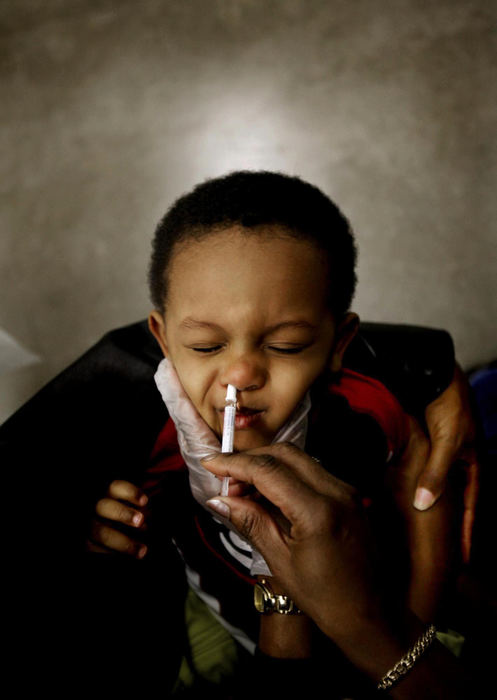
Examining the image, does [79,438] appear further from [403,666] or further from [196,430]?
[403,666]

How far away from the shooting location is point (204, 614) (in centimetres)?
93

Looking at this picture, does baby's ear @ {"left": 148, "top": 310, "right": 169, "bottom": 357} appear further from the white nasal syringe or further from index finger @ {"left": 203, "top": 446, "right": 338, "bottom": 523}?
index finger @ {"left": 203, "top": 446, "right": 338, "bottom": 523}

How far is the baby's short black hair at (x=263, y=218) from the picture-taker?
28.7 inches

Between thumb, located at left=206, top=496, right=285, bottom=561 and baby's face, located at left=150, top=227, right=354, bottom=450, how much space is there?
181 mm

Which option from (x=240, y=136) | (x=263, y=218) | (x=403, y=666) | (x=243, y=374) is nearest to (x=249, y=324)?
(x=243, y=374)

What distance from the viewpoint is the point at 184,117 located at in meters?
1.63

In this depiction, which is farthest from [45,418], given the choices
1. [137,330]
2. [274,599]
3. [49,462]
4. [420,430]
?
[420,430]

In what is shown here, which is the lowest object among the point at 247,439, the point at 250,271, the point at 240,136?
the point at 247,439

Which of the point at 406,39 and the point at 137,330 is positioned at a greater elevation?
the point at 406,39

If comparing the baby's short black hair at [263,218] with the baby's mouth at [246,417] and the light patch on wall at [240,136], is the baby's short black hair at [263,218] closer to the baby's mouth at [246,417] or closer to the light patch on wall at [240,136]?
the baby's mouth at [246,417]

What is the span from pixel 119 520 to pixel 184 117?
1446 millimetres

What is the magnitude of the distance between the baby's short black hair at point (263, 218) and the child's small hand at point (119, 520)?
341 mm

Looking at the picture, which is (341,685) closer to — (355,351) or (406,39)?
(355,351)

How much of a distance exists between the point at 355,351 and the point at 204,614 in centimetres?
66
